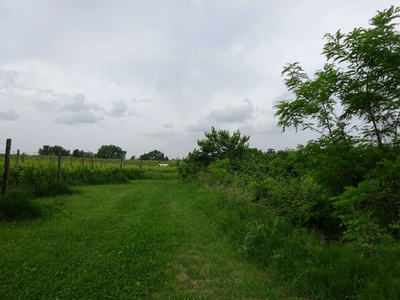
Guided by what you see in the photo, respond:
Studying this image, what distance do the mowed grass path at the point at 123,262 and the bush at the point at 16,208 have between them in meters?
0.42

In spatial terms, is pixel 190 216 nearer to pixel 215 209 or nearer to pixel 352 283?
pixel 215 209

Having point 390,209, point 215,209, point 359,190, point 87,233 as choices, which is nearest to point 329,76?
point 359,190

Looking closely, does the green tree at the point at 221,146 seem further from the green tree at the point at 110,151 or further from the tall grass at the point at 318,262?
the green tree at the point at 110,151

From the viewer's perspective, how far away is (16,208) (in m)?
7.30

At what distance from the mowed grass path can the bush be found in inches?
16.7

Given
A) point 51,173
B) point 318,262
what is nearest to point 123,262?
point 318,262

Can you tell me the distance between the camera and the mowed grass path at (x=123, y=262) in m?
3.75

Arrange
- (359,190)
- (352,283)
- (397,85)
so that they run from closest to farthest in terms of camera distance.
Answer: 1. (352,283)
2. (359,190)
3. (397,85)

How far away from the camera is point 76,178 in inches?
709

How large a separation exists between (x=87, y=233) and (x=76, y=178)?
12936 mm

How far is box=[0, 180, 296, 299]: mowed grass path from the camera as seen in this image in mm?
3754

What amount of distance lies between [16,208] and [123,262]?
14.6 ft

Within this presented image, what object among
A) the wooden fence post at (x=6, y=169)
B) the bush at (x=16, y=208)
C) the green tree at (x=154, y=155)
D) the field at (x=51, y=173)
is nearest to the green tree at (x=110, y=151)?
the green tree at (x=154, y=155)

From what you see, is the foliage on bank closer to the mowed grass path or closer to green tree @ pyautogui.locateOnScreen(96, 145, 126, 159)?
the mowed grass path
